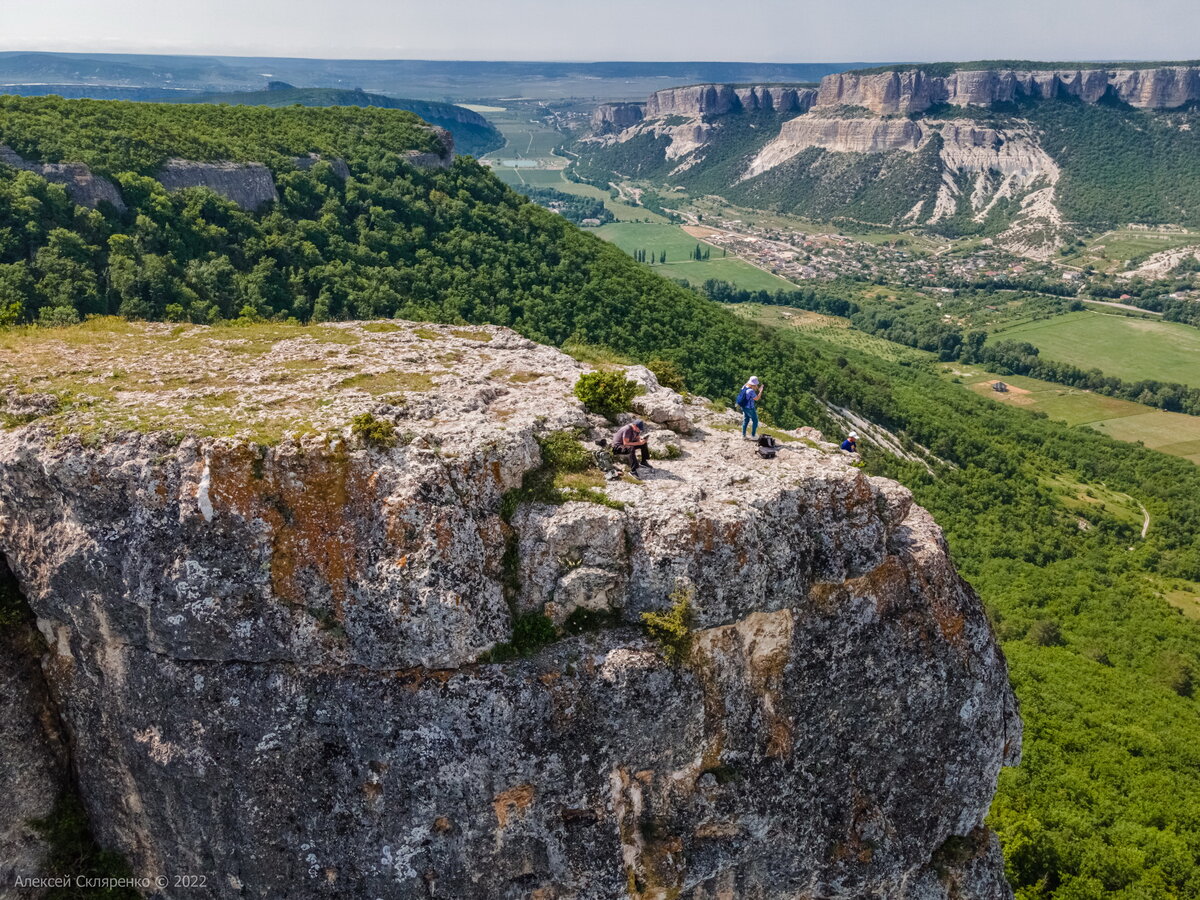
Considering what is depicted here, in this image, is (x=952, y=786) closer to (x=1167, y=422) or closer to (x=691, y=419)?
(x=691, y=419)

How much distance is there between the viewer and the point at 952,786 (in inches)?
780

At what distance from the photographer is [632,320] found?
56.3m

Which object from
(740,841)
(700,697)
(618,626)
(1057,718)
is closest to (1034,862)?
(1057,718)

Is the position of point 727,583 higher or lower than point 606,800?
higher

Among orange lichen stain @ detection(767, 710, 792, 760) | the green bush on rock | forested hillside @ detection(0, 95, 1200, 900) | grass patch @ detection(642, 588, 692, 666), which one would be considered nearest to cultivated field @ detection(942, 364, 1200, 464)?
forested hillside @ detection(0, 95, 1200, 900)

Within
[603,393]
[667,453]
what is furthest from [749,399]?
[603,393]

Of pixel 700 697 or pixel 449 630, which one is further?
pixel 700 697

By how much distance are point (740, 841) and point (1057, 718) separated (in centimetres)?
3165

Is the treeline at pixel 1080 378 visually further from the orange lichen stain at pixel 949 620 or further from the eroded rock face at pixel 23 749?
the eroded rock face at pixel 23 749

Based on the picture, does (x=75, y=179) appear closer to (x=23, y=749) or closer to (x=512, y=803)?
(x=23, y=749)

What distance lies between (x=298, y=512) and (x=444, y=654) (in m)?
4.32

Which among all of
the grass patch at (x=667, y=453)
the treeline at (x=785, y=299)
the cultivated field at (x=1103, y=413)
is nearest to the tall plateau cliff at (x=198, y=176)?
the grass patch at (x=667, y=453)

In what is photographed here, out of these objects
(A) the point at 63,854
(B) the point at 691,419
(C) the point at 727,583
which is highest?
(B) the point at 691,419

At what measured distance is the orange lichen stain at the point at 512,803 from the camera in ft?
52.3
